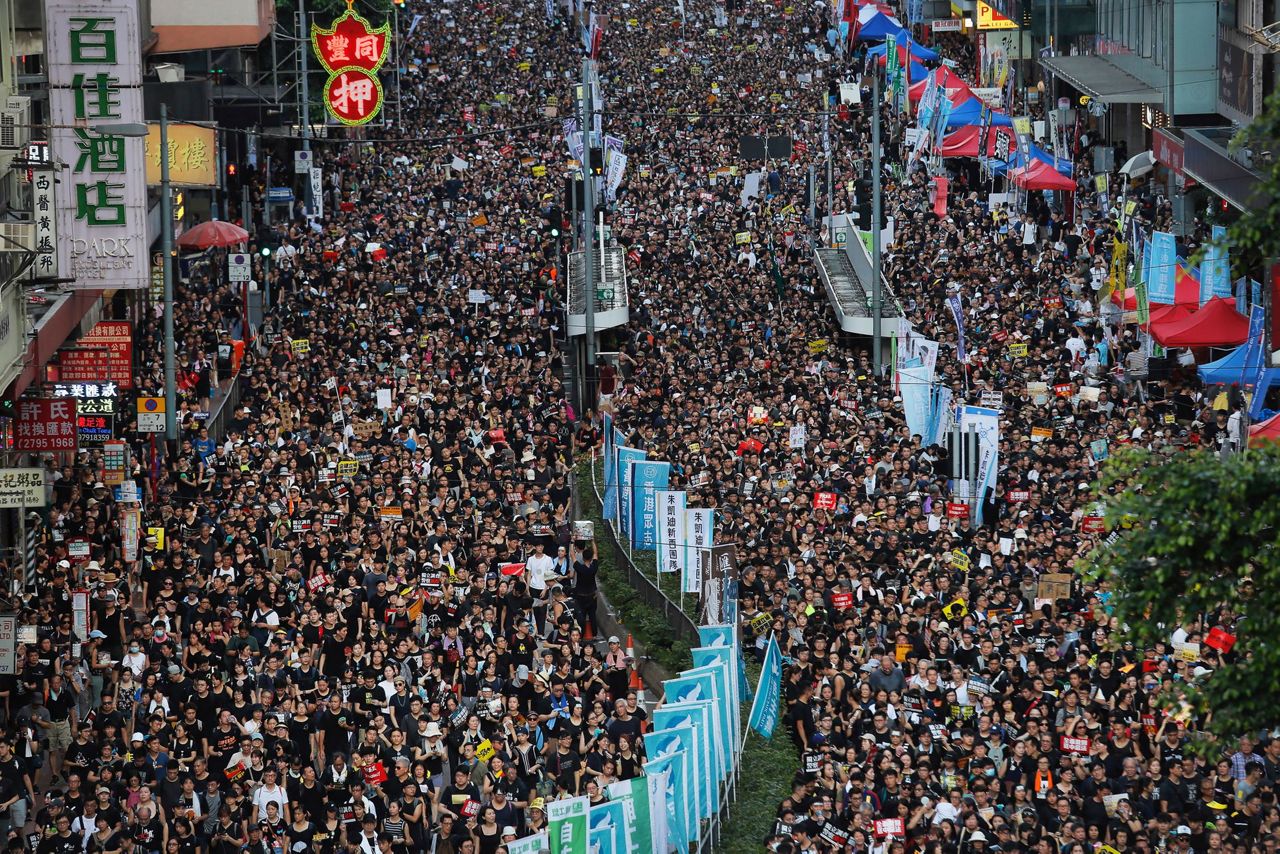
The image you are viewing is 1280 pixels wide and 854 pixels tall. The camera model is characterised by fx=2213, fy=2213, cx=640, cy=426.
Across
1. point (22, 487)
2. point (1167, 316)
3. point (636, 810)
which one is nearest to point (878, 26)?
point (1167, 316)

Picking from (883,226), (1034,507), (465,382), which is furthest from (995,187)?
(1034,507)

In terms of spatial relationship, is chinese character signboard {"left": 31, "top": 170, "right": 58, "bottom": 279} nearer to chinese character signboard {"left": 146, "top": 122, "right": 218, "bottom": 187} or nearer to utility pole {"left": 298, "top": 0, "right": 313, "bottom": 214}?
chinese character signboard {"left": 146, "top": 122, "right": 218, "bottom": 187}

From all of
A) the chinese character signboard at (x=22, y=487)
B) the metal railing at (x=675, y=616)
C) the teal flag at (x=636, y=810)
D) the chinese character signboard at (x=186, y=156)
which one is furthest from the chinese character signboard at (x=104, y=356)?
the teal flag at (x=636, y=810)

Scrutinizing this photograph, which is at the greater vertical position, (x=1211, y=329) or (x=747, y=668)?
(x=1211, y=329)

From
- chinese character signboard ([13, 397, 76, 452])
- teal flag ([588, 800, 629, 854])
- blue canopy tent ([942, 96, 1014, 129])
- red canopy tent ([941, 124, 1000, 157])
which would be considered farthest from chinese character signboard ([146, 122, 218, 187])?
teal flag ([588, 800, 629, 854])

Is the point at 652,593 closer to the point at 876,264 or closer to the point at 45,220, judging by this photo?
the point at 45,220

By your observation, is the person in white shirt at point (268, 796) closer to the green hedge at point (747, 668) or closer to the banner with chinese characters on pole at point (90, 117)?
the green hedge at point (747, 668)

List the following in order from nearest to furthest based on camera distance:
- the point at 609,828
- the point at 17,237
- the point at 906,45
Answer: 1. the point at 609,828
2. the point at 17,237
3. the point at 906,45
